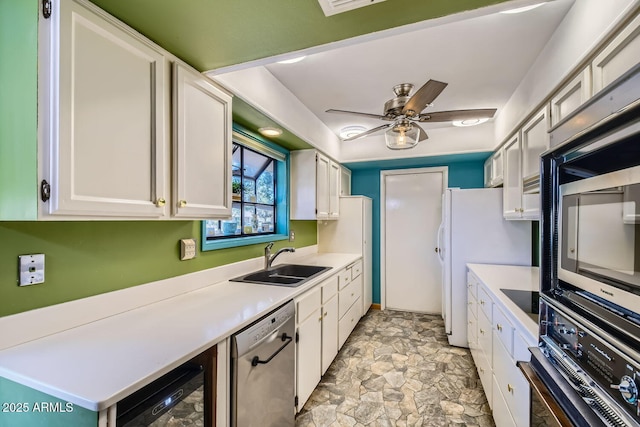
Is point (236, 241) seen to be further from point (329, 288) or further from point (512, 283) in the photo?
point (512, 283)

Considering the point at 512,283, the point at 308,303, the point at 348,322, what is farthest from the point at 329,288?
the point at 512,283

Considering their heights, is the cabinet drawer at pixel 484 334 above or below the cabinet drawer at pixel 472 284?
below

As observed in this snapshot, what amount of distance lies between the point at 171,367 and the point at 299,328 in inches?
39.5

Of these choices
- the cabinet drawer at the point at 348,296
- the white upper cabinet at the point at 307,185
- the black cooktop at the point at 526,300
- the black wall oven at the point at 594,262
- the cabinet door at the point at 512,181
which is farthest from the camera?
the white upper cabinet at the point at 307,185

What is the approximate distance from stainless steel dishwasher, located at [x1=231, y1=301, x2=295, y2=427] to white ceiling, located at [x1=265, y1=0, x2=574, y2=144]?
1.45 m

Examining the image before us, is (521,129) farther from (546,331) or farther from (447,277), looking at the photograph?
(546,331)

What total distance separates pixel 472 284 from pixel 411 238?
1472 millimetres

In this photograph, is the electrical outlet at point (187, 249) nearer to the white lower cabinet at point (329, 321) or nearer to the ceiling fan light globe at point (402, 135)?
the white lower cabinet at point (329, 321)

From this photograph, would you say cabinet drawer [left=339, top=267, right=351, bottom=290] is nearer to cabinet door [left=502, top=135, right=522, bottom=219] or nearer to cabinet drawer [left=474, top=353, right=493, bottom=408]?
cabinet drawer [left=474, top=353, right=493, bottom=408]

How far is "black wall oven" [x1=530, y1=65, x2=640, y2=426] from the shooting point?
0.56m

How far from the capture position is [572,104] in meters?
1.43

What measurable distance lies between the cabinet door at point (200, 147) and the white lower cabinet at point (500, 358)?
162 centimetres

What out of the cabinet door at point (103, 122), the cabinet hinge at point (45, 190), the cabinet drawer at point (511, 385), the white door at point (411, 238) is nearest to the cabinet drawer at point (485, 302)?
the cabinet drawer at point (511, 385)

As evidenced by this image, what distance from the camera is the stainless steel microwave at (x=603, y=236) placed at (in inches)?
23.2
